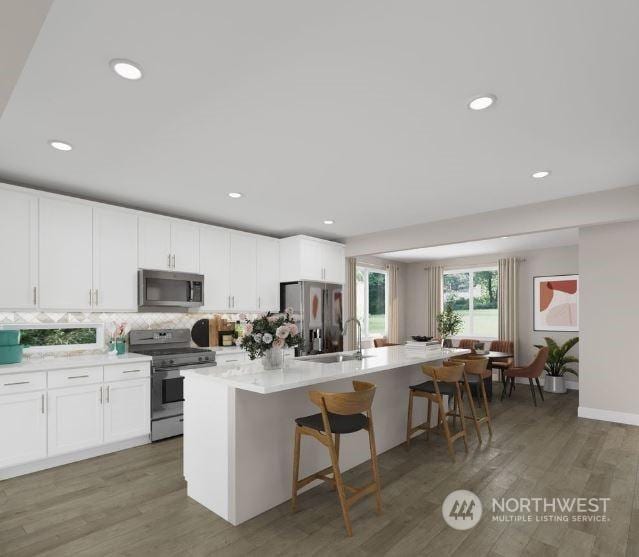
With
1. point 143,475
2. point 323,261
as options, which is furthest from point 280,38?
point 323,261

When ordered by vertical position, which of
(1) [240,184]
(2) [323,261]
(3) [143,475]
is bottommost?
(3) [143,475]

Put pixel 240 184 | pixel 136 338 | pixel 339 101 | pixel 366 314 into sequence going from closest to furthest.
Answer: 1. pixel 339 101
2. pixel 240 184
3. pixel 136 338
4. pixel 366 314

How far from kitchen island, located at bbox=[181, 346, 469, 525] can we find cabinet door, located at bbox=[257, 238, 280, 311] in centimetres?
266

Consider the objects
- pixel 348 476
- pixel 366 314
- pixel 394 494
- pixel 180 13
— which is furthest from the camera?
pixel 366 314

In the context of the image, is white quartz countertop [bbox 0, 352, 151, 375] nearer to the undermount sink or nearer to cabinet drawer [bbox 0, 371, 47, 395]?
cabinet drawer [bbox 0, 371, 47, 395]

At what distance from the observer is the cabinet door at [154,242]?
461 centimetres

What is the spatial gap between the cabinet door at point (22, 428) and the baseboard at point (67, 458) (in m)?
0.09

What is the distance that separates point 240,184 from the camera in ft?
13.2

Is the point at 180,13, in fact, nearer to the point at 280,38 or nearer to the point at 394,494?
the point at 280,38

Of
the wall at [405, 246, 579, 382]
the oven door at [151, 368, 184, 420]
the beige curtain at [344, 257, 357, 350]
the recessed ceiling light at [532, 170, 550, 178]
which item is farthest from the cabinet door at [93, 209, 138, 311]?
the wall at [405, 246, 579, 382]

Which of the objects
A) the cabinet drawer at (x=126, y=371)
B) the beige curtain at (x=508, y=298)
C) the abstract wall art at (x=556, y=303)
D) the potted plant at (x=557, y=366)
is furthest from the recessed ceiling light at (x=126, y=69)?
the abstract wall art at (x=556, y=303)

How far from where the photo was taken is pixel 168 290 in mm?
4789

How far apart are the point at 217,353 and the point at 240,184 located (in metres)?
2.14

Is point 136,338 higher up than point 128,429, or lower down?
higher up
